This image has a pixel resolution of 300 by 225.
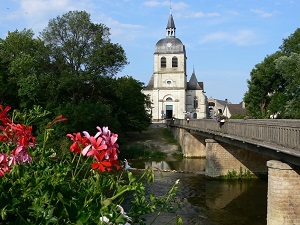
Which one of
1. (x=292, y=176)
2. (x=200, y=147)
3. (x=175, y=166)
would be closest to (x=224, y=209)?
(x=292, y=176)

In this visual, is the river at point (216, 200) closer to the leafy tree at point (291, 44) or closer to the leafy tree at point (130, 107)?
the leafy tree at point (130, 107)

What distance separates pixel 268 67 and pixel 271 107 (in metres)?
5.53

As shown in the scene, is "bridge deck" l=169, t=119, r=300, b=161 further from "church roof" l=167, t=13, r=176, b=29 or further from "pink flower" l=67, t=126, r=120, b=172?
"church roof" l=167, t=13, r=176, b=29

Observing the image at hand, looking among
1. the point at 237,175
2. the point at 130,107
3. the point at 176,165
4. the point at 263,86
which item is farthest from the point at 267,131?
the point at 263,86

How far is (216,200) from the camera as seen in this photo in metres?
19.9

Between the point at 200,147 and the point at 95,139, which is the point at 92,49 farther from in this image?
the point at 95,139

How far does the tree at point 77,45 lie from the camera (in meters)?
37.1

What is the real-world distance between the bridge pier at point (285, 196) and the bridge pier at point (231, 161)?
12.2 m

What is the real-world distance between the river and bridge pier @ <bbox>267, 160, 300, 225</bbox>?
242cm

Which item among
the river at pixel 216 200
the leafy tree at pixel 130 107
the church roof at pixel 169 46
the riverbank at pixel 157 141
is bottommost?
the river at pixel 216 200

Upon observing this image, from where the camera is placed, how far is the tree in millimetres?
37094

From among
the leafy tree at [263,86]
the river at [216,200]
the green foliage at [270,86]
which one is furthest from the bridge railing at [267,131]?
the leafy tree at [263,86]

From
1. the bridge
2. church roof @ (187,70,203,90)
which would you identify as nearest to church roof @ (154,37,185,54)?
church roof @ (187,70,203,90)

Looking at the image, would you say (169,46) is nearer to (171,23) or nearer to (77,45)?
(171,23)
